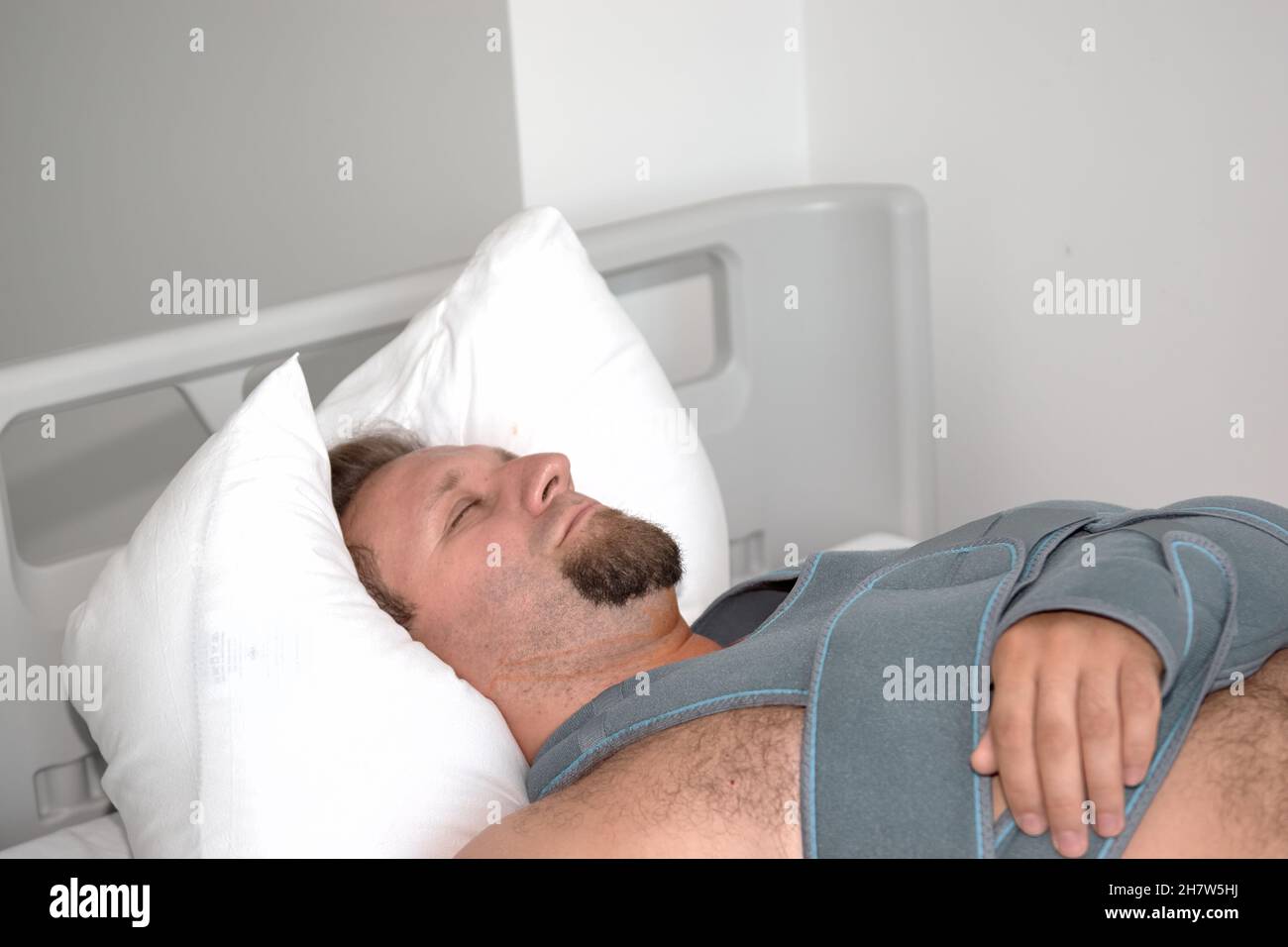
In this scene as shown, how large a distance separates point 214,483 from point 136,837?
1.08 ft

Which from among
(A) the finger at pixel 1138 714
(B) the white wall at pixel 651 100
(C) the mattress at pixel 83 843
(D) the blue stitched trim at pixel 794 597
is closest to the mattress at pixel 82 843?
(C) the mattress at pixel 83 843

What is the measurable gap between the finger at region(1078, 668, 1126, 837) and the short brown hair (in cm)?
68

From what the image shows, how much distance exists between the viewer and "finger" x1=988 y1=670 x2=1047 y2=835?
956mm

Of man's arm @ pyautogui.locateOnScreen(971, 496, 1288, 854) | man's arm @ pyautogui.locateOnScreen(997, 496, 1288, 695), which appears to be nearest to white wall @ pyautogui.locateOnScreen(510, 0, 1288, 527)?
man's arm @ pyautogui.locateOnScreen(997, 496, 1288, 695)

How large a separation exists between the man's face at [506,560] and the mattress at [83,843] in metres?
0.36

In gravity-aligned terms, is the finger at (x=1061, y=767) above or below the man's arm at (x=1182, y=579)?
below

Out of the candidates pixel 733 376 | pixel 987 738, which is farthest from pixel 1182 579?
pixel 733 376

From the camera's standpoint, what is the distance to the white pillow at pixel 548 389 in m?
1.60

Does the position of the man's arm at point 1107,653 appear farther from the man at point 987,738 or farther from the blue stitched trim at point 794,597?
the blue stitched trim at point 794,597

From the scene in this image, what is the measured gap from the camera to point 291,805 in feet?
3.69

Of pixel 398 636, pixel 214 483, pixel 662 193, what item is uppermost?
pixel 662 193
